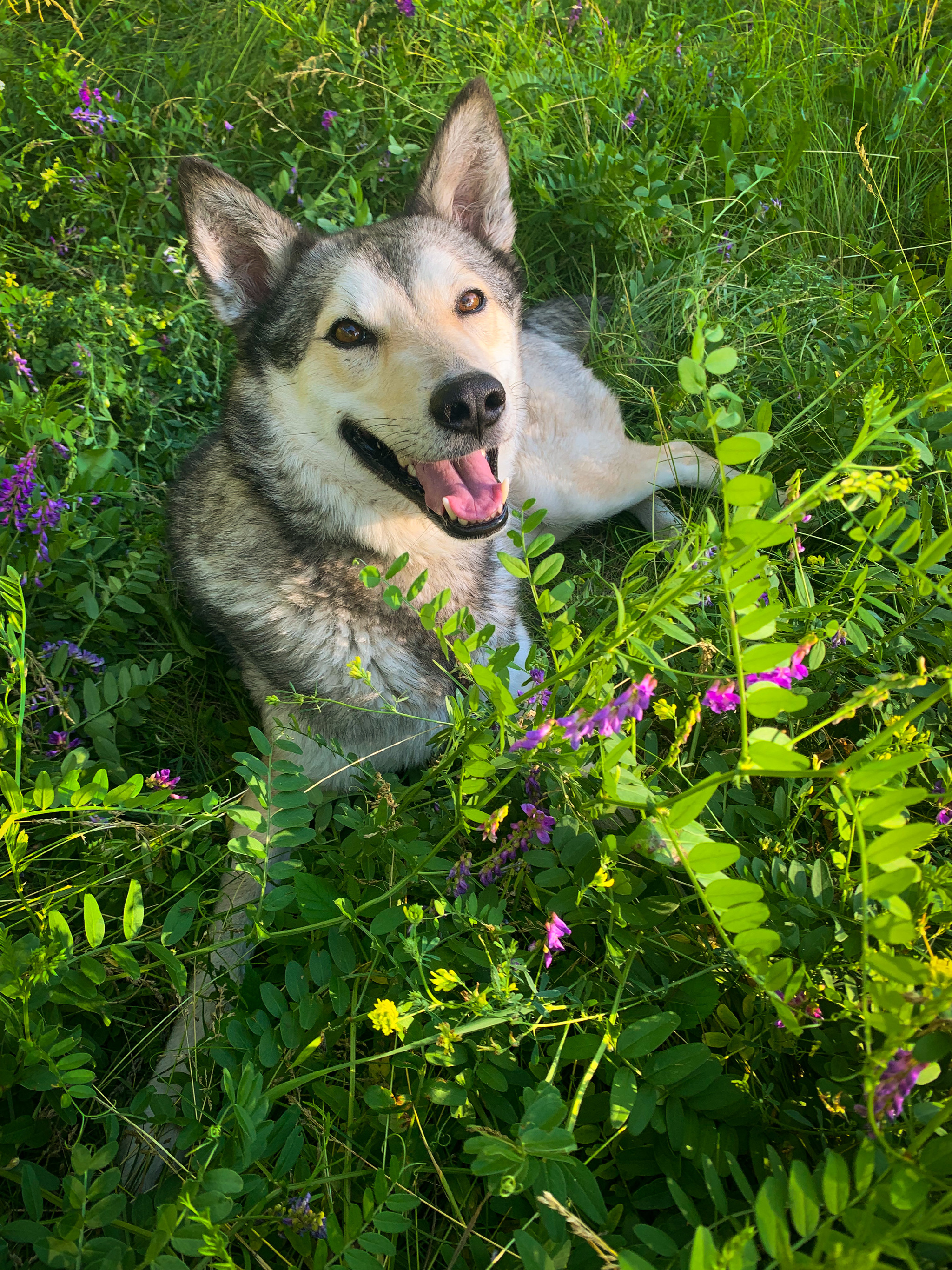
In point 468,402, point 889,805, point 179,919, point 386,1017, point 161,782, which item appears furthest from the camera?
point 468,402

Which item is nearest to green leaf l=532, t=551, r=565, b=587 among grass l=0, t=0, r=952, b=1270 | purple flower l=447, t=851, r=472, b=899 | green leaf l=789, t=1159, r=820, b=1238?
grass l=0, t=0, r=952, b=1270

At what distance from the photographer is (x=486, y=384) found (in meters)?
2.03

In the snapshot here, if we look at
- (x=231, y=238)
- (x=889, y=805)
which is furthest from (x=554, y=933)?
(x=231, y=238)

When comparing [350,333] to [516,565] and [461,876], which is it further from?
[461,876]

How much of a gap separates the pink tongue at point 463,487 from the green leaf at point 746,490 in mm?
1247

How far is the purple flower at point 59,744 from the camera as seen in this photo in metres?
2.23

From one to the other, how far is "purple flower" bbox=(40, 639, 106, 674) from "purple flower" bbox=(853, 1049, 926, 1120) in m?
2.37

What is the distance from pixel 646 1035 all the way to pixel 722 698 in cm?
67

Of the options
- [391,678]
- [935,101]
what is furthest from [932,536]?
[935,101]

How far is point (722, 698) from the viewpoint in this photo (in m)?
1.18

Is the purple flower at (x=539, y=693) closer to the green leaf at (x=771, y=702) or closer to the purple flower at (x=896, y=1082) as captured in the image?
the green leaf at (x=771, y=702)

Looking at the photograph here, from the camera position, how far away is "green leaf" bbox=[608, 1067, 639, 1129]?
1.30m

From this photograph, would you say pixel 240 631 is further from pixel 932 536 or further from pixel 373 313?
pixel 932 536

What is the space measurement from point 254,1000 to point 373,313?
190 cm
